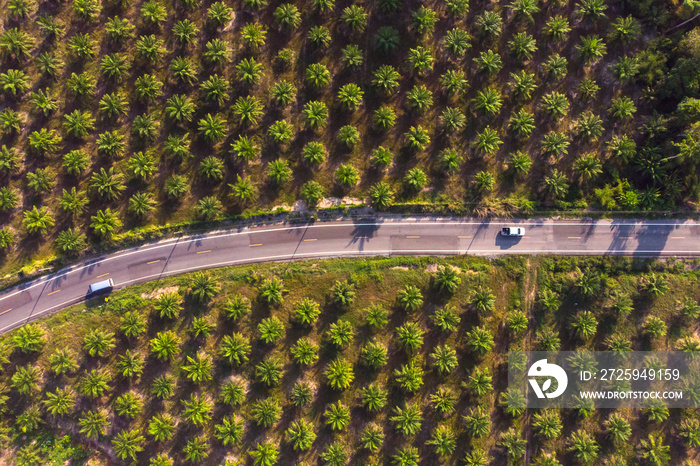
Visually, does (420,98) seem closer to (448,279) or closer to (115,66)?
(448,279)

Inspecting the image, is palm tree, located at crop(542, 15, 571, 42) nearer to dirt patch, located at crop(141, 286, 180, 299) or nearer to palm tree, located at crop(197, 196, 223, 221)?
palm tree, located at crop(197, 196, 223, 221)

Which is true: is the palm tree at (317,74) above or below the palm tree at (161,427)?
above

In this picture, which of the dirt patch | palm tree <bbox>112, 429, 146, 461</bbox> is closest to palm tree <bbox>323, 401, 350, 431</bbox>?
palm tree <bbox>112, 429, 146, 461</bbox>

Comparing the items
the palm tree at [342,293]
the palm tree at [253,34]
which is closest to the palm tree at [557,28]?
the palm tree at [253,34]

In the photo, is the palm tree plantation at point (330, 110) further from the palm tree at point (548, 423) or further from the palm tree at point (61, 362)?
the palm tree at point (548, 423)

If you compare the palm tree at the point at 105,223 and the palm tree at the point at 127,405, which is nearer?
the palm tree at the point at 127,405

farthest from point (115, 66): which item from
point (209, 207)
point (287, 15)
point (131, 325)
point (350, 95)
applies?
point (131, 325)
